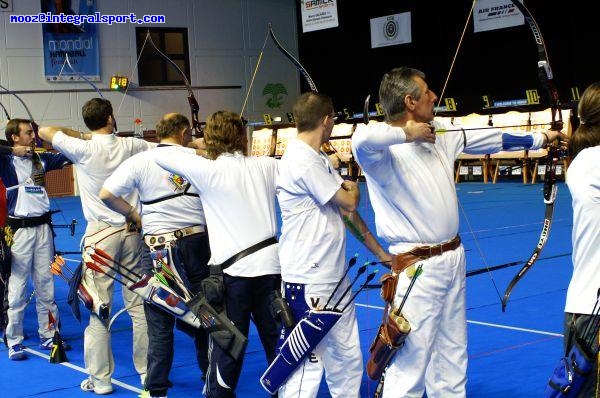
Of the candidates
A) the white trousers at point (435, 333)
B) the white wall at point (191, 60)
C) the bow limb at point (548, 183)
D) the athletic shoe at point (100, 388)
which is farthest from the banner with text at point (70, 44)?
the white trousers at point (435, 333)

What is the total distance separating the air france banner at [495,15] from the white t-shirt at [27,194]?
484 inches

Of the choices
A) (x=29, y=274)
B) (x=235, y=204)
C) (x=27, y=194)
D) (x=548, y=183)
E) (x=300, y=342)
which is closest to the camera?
(x=300, y=342)

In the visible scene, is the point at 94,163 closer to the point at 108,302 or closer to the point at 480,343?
the point at 108,302

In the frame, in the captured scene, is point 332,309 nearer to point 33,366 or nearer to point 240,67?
point 33,366

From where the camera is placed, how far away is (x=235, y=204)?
3736 millimetres

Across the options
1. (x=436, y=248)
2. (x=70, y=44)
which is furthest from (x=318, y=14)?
(x=436, y=248)

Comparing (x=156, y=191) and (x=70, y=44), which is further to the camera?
(x=70, y=44)

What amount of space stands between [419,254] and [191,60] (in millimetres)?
18554

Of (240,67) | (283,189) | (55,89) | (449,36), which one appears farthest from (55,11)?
(283,189)

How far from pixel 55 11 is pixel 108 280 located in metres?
15.9

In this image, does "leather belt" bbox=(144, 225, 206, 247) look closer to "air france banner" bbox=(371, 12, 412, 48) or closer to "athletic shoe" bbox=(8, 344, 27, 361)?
"athletic shoe" bbox=(8, 344, 27, 361)

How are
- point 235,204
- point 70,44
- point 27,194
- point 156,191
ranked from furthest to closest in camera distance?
point 70,44
point 27,194
point 156,191
point 235,204

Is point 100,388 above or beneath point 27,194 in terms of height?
beneath

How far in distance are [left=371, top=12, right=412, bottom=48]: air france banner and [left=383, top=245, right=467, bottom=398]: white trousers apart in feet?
52.9
